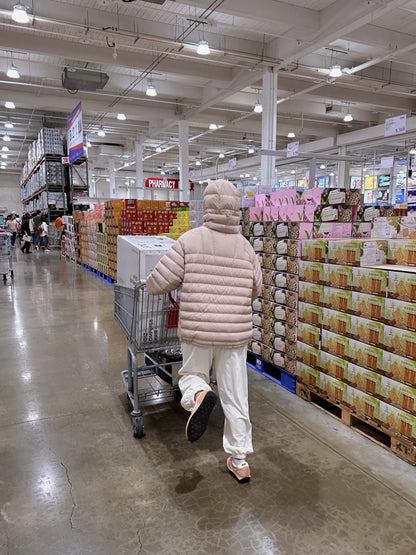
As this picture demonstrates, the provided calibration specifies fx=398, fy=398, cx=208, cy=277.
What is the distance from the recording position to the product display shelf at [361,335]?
110 inches

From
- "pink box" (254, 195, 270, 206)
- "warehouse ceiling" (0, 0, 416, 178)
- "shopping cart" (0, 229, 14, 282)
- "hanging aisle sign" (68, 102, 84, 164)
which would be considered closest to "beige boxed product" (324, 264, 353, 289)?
"pink box" (254, 195, 270, 206)

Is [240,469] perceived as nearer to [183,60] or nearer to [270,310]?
[270,310]

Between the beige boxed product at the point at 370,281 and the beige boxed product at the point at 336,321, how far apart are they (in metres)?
0.27

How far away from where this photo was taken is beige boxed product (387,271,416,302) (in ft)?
9.02

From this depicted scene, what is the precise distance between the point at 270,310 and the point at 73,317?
4.03 m

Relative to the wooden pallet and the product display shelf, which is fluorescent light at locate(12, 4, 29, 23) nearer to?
the product display shelf

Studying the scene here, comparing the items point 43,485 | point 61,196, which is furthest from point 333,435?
point 61,196

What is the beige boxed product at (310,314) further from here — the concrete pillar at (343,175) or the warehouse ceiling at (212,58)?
the concrete pillar at (343,175)

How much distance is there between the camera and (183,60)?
11281 millimetres

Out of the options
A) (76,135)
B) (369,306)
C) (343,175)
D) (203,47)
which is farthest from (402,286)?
(343,175)

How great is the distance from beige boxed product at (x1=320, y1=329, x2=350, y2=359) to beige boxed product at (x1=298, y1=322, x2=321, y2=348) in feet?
0.25

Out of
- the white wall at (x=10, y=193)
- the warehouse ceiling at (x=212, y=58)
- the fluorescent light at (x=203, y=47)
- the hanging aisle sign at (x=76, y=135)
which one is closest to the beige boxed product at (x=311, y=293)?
the warehouse ceiling at (x=212, y=58)

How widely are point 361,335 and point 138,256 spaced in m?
1.93

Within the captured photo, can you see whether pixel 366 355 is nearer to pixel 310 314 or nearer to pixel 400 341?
pixel 400 341
